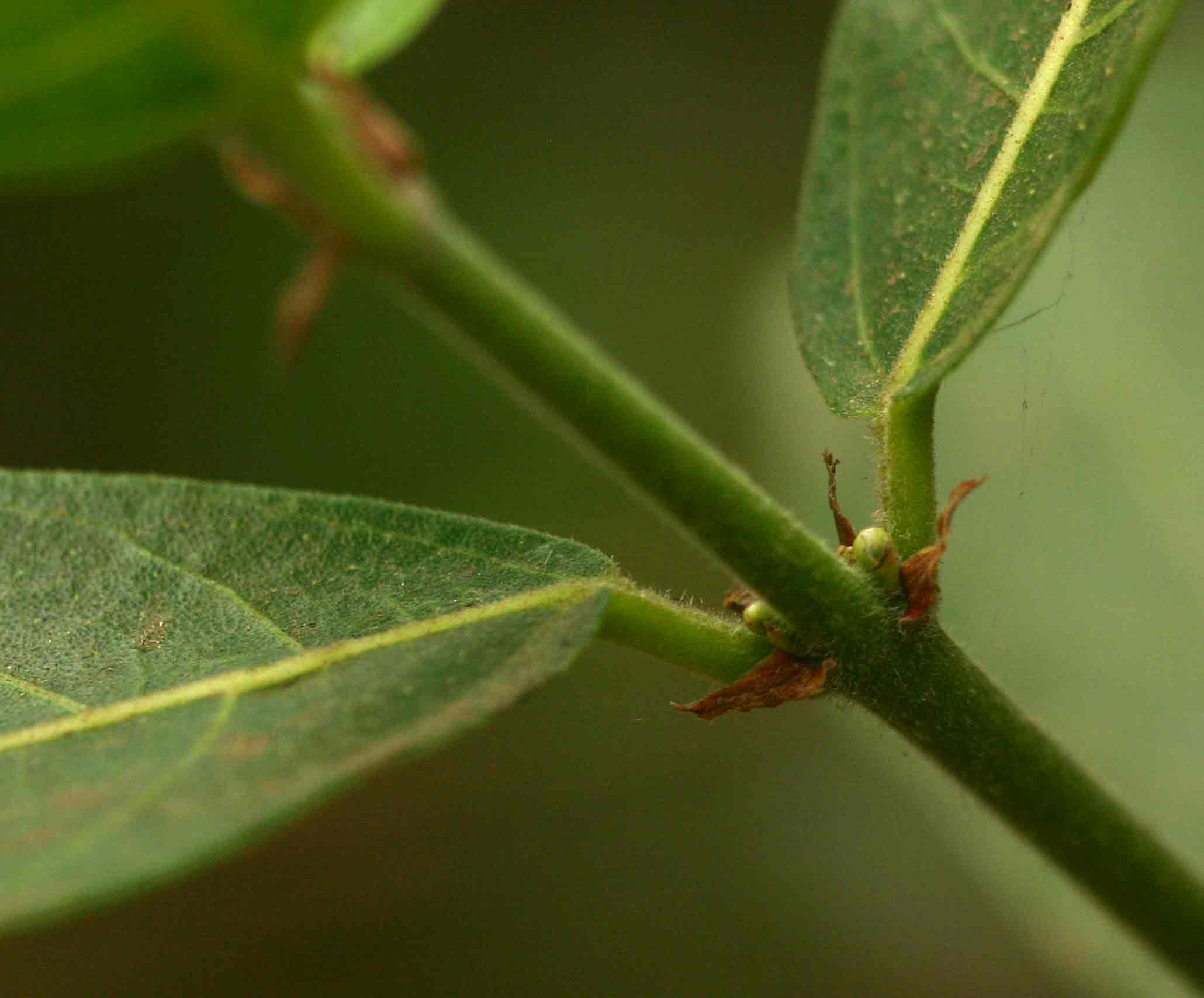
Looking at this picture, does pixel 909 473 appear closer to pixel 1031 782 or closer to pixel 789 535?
pixel 789 535

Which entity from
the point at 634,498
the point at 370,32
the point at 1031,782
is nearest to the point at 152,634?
the point at 370,32

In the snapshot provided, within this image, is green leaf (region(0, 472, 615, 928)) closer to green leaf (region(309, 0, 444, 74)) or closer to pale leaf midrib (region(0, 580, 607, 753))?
pale leaf midrib (region(0, 580, 607, 753))

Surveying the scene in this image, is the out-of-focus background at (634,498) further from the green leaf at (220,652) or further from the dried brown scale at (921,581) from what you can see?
the green leaf at (220,652)

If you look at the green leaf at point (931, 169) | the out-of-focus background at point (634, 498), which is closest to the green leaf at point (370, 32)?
the green leaf at point (931, 169)

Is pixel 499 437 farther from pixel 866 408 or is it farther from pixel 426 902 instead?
pixel 866 408

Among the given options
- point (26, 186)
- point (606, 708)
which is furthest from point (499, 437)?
point (26, 186)

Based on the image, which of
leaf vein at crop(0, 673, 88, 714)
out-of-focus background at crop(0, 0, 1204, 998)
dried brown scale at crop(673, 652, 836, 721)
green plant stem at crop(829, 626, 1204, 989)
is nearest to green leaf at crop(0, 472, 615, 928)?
leaf vein at crop(0, 673, 88, 714)
